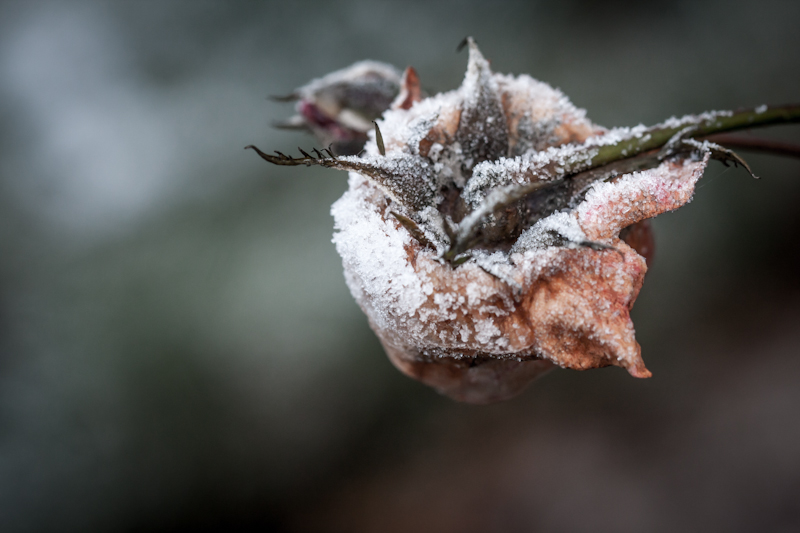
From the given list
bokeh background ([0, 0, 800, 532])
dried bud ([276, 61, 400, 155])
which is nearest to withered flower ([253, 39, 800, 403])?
dried bud ([276, 61, 400, 155])

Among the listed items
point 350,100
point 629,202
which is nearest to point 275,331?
point 350,100

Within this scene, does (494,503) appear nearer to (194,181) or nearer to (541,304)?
(541,304)

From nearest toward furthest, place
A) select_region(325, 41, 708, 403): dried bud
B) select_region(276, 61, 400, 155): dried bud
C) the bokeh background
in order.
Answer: select_region(325, 41, 708, 403): dried bud < select_region(276, 61, 400, 155): dried bud < the bokeh background

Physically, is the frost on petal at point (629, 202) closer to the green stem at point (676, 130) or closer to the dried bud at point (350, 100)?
the green stem at point (676, 130)

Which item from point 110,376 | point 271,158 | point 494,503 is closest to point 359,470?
Result: point 494,503

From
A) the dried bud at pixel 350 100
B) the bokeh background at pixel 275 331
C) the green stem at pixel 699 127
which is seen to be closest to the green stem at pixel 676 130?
the green stem at pixel 699 127

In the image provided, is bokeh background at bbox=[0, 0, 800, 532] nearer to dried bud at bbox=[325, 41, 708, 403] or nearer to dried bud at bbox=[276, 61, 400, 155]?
dried bud at bbox=[276, 61, 400, 155]
